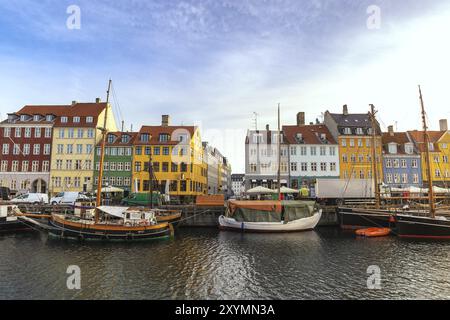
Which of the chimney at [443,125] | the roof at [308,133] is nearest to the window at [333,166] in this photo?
the roof at [308,133]

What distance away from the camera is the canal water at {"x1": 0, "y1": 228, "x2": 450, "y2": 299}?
14234 millimetres

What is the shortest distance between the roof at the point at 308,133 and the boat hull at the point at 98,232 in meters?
37.0

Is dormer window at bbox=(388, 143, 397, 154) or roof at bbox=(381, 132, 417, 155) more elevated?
roof at bbox=(381, 132, 417, 155)

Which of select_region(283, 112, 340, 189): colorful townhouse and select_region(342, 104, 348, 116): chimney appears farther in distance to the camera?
select_region(342, 104, 348, 116): chimney

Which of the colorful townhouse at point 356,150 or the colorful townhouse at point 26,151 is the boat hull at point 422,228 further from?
the colorful townhouse at point 26,151

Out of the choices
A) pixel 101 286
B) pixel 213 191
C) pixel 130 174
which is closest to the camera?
pixel 101 286

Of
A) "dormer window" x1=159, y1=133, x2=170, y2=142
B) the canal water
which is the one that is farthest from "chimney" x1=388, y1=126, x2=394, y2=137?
"dormer window" x1=159, y1=133, x2=170, y2=142

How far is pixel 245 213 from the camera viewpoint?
34.3 meters

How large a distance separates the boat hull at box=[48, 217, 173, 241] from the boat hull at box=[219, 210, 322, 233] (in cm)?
1068

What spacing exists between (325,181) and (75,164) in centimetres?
4692

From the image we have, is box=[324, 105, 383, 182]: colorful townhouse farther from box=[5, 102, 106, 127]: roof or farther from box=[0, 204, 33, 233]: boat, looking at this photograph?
box=[0, 204, 33, 233]: boat

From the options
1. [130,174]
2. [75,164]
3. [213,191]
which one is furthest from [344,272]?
[213,191]

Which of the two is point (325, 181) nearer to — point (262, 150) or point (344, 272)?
point (262, 150)

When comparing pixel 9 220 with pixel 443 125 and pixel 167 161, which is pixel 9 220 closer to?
pixel 167 161
